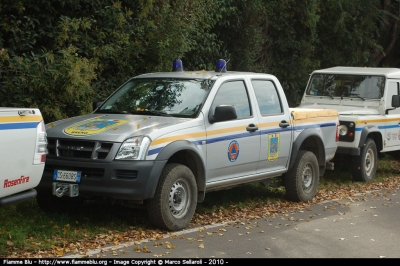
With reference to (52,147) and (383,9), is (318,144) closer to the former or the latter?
(52,147)

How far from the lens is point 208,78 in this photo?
31.5 ft

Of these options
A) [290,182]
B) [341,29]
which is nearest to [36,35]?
[290,182]

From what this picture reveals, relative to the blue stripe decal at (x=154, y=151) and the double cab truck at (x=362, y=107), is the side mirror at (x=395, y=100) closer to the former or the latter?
the double cab truck at (x=362, y=107)

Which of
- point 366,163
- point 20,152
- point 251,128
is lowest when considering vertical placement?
point 366,163

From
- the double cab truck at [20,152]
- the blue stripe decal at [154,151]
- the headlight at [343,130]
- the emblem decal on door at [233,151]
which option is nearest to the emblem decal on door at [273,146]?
the emblem decal on door at [233,151]

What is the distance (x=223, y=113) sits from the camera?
Answer: 29.4 ft

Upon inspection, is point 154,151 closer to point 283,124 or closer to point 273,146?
point 273,146

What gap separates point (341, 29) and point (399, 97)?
21.8 ft

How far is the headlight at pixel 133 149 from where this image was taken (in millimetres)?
8071

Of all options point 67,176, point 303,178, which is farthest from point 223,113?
point 303,178

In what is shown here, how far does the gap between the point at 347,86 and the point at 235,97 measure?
5760mm

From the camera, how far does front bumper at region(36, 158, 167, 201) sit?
8023 millimetres

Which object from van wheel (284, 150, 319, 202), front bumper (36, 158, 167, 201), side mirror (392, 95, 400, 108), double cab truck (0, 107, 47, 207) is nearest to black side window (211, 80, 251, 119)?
van wheel (284, 150, 319, 202)

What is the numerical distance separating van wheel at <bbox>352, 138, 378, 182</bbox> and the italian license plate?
22.7 feet
